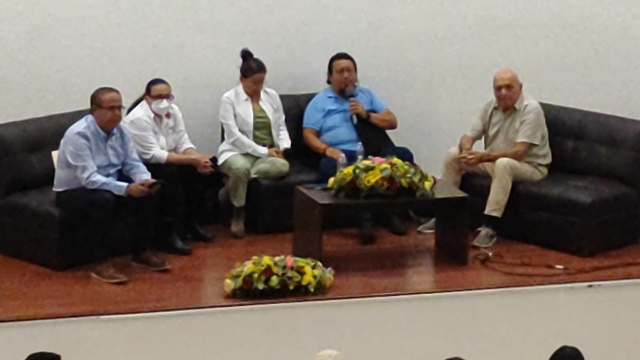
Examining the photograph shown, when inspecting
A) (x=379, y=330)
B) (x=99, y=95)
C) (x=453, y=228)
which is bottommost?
(x=379, y=330)

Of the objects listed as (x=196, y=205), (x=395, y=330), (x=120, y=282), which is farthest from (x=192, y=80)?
(x=395, y=330)

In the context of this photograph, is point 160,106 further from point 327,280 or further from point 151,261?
point 327,280

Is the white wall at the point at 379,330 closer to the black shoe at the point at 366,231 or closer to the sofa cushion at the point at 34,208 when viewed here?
the sofa cushion at the point at 34,208

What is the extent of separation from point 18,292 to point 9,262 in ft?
2.04

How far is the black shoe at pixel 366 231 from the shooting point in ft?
21.5

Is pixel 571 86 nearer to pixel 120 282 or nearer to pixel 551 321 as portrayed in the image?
pixel 551 321

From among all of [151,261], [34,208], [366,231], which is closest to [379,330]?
[366,231]

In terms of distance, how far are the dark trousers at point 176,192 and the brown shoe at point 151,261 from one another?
0.29 metres

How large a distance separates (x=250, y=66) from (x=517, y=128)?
5.80 feet

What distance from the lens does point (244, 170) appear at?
6.53 metres

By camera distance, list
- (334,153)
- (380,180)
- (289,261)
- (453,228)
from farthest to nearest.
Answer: (334,153) → (453,228) → (380,180) → (289,261)

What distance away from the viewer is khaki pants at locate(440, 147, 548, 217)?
21.0 feet

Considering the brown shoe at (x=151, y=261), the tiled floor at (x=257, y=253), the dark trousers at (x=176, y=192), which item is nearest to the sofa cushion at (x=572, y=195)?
the tiled floor at (x=257, y=253)

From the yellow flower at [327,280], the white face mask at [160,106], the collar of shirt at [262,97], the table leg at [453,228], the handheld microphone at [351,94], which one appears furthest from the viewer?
the handheld microphone at [351,94]
